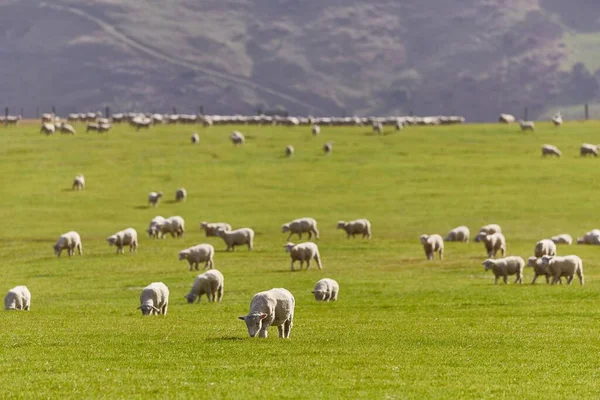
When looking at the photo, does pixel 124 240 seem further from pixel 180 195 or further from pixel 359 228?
pixel 180 195

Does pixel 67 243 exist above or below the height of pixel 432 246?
above

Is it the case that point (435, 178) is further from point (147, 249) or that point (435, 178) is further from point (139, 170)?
point (147, 249)

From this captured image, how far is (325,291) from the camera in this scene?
140 feet

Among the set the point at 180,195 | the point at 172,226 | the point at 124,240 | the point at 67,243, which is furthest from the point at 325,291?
the point at 180,195

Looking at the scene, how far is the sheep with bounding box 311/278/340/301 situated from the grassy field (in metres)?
0.66

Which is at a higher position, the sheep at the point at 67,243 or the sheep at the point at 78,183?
the sheep at the point at 78,183

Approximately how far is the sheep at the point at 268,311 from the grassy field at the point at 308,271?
1.47 ft

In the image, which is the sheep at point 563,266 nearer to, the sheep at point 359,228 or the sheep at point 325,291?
the sheep at point 325,291

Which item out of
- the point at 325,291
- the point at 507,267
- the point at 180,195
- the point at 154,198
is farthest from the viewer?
the point at 180,195

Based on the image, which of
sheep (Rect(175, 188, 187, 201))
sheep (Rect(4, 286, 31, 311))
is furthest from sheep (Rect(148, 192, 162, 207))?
sheep (Rect(4, 286, 31, 311))

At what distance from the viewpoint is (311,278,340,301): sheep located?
4275cm

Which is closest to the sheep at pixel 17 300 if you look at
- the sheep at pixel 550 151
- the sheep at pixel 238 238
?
the sheep at pixel 238 238

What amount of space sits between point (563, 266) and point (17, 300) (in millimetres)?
21099

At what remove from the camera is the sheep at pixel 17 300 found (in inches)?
1618
